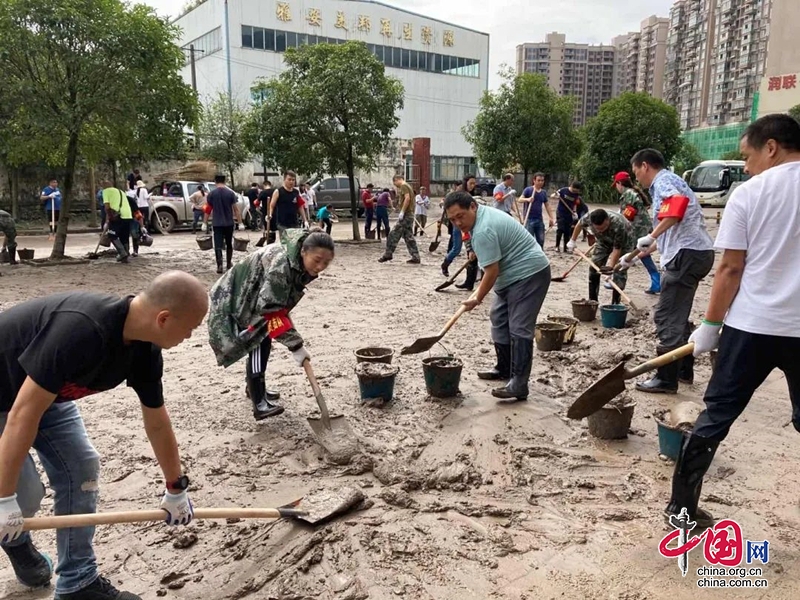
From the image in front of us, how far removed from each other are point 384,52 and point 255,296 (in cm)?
3411

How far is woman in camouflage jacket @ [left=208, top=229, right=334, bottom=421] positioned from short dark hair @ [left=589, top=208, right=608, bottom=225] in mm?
4237

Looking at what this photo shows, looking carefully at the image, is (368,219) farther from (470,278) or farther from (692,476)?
(692,476)

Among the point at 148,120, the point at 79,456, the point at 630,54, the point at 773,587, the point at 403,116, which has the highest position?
the point at 630,54

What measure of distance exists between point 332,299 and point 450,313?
1847 mm

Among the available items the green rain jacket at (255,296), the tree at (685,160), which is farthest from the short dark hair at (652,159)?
the tree at (685,160)

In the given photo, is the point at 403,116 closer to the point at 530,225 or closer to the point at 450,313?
the point at 530,225

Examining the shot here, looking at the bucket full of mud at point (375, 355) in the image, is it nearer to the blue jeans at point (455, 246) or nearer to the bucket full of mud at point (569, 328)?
the bucket full of mud at point (569, 328)

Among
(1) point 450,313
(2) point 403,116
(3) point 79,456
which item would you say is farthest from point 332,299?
(2) point 403,116

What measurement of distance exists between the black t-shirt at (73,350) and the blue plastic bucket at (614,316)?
18.2 feet

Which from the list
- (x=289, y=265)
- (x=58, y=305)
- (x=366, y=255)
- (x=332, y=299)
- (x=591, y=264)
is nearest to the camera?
(x=58, y=305)

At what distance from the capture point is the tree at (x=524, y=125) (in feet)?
79.6

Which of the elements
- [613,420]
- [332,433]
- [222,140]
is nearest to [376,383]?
[332,433]

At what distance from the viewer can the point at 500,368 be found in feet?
16.1

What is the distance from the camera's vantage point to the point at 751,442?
379cm
